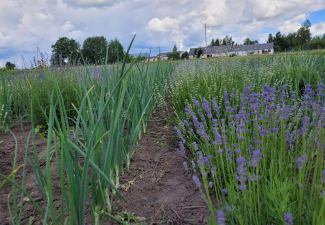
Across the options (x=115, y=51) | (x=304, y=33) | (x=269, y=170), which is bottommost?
(x=269, y=170)

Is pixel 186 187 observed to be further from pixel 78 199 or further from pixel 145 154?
pixel 78 199

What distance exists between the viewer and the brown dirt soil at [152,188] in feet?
5.28

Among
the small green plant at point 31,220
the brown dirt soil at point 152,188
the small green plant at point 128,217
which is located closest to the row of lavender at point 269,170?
the brown dirt soil at point 152,188

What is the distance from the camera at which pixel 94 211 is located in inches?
52.2

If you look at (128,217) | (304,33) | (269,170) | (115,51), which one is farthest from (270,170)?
(304,33)

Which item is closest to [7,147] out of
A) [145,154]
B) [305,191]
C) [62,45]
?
[145,154]

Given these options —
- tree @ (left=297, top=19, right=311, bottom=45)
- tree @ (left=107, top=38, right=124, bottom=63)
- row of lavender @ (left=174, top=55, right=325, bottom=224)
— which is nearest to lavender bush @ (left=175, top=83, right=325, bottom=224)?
row of lavender @ (left=174, top=55, right=325, bottom=224)

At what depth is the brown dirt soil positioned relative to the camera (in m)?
1.61

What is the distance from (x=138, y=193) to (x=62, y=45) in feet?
108

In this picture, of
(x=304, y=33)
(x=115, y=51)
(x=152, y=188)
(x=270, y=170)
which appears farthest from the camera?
(x=304, y=33)

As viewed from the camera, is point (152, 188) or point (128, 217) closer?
point (128, 217)

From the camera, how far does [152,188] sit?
1971 millimetres

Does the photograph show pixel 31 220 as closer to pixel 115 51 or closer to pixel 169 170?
pixel 169 170

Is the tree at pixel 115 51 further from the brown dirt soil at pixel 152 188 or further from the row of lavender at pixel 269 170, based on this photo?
the brown dirt soil at pixel 152 188
